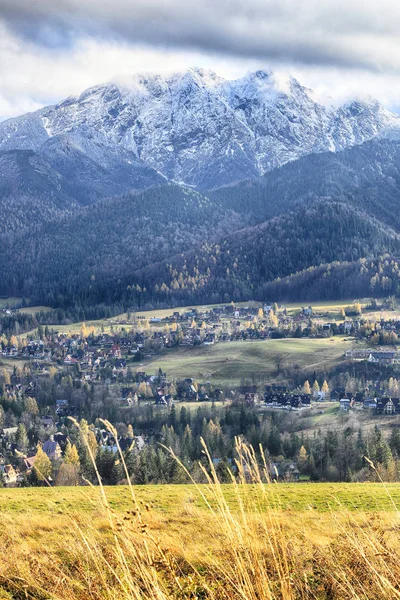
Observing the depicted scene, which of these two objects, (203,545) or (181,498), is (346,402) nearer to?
(181,498)

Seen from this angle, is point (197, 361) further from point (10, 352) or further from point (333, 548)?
point (333, 548)

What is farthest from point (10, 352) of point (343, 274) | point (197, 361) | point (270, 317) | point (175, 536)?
point (175, 536)

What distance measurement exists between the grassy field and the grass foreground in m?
71.1

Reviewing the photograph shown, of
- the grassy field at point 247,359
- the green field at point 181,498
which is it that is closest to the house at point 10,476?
the green field at point 181,498

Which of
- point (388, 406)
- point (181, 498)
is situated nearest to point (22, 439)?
point (181, 498)

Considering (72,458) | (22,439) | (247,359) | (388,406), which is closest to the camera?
(72,458)

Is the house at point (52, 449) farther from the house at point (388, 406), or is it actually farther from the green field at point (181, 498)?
the house at point (388, 406)

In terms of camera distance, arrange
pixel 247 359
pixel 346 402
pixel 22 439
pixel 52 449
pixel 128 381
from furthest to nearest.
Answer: pixel 247 359 → pixel 128 381 → pixel 346 402 → pixel 22 439 → pixel 52 449

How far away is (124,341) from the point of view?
124688mm

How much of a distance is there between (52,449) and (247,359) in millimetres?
54504

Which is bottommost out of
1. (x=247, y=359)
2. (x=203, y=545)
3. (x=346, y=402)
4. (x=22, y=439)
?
(x=346, y=402)

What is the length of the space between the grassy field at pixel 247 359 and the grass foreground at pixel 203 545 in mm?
71082

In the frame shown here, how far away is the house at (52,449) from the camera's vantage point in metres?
48.3

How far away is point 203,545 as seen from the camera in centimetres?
1062
